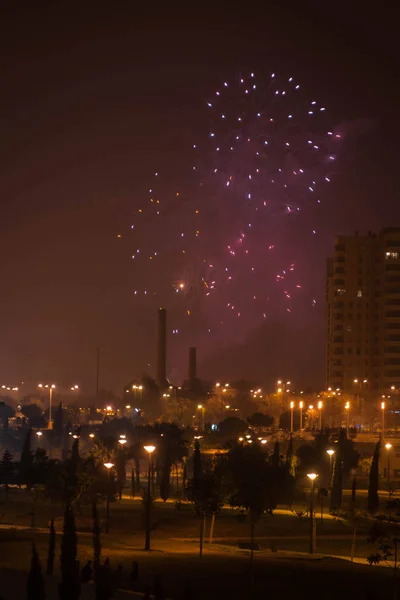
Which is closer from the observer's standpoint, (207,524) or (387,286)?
(207,524)

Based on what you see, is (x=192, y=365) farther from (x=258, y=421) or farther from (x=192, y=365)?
(x=258, y=421)

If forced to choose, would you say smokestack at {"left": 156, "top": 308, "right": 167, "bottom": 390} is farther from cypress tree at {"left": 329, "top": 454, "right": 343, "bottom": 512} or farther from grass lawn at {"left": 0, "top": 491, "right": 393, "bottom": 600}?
grass lawn at {"left": 0, "top": 491, "right": 393, "bottom": 600}

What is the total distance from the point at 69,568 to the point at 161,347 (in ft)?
436

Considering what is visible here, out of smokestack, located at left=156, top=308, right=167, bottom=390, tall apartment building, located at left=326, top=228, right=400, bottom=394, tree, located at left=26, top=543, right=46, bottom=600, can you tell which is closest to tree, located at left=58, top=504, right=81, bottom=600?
tree, located at left=26, top=543, right=46, bottom=600

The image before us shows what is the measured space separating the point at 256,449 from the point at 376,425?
75.8 m

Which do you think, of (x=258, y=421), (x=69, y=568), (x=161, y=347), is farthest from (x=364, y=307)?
(x=69, y=568)

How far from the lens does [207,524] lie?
195 feet

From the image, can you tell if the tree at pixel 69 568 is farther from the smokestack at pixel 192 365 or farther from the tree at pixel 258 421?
the smokestack at pixel 192 365

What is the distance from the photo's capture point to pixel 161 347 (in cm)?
16588

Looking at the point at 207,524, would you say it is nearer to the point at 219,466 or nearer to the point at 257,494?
the point at 219,466

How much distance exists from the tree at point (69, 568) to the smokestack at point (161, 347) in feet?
418

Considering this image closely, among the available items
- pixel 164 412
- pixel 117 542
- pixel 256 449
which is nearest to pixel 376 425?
pixel 164 412

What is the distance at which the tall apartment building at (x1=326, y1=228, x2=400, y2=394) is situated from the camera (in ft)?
570

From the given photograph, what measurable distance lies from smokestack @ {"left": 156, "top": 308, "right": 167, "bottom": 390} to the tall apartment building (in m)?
28.7
